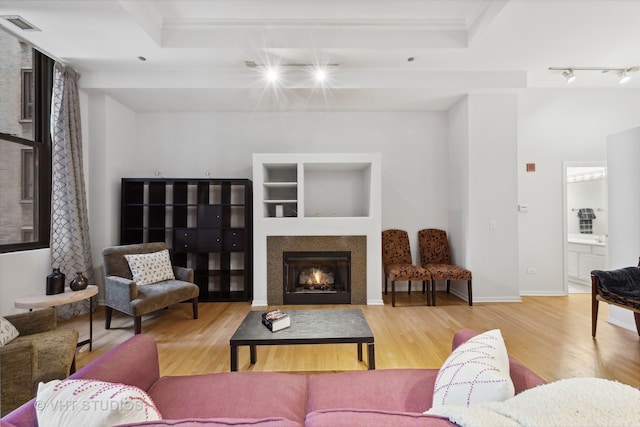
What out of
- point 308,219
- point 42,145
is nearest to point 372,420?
point 308,219

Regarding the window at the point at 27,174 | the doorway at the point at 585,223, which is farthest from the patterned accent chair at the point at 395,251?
the window at the point at 27,174

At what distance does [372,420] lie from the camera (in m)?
0.71

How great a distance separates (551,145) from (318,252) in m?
3.80

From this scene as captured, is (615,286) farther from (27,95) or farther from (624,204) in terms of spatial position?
(27,95)

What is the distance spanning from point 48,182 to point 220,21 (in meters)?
2.70

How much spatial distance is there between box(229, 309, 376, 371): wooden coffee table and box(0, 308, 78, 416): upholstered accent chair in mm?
1103

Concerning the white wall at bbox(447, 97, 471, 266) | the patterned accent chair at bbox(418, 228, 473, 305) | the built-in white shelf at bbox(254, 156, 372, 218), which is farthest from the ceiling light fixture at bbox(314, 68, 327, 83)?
the patterned accent chair at bbox(418, 228, 473, 305)

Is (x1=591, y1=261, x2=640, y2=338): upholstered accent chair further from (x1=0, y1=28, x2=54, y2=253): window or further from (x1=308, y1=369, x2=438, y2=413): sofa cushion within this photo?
(x1=0, y1=28, x2=54, y2=253): window

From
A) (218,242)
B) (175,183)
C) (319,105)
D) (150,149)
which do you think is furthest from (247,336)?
(150,149)

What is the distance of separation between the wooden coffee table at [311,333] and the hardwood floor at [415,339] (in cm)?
32

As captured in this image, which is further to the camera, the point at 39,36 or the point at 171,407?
the point at 39,36

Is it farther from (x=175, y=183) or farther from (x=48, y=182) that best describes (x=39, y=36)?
(x=175, y=183)

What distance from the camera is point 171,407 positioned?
1200mm

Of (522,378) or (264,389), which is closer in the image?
(522,378)
